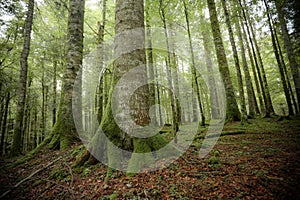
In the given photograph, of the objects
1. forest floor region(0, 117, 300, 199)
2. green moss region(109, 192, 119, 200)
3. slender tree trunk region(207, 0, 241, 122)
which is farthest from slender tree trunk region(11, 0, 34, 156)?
Result: slender tree trunk region(207, 0, 241, 122)

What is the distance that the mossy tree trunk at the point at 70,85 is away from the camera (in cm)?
555

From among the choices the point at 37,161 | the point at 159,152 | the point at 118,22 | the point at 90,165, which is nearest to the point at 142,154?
the point at 159,152

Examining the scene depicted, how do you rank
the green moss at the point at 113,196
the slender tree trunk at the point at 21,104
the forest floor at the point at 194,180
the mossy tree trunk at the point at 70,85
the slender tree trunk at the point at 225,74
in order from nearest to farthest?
the forest floor at the point at 194,180 < the green moss at the point at 113,196 < the mossy tree trunk at the point at 70,85 < the slender tree trunk at the point at 21,104 < the slender tree trunk at the point at 225,74

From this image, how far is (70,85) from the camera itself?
625 centimetres

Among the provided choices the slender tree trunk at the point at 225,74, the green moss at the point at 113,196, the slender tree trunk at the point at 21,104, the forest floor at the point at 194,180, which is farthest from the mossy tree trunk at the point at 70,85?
the slender tree trunk at the point at 225,74

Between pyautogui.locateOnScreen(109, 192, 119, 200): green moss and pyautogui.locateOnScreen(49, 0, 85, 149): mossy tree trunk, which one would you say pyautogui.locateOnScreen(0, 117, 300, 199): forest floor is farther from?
pyautogui.locateOnScreen(49, 0, 85, 149): mossy tree trunk

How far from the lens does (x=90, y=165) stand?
3.49 meters

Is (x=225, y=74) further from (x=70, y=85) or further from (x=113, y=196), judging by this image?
(x=113, y=196)

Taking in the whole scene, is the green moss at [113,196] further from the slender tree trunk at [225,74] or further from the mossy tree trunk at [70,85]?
the slender tree trunk at [225,74]

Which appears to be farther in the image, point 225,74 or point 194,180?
point 225,74

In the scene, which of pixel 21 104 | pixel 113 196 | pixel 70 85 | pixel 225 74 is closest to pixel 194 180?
pixel 113 196

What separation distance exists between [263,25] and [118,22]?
8.47 meters

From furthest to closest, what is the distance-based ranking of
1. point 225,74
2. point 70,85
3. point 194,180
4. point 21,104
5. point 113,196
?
1. point 225,74
2. point 21,104
3. point 70,85
4. point 194,180
5. point 113,196

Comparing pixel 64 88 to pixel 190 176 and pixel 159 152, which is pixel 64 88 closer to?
pixel 159 152
